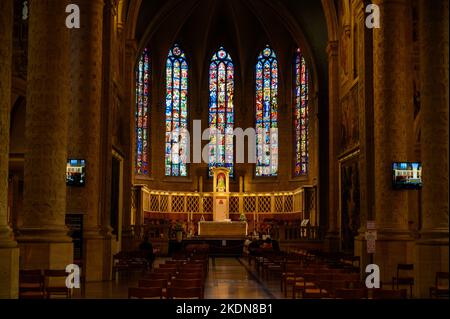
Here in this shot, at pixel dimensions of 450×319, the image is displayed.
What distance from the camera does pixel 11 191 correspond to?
27.6m

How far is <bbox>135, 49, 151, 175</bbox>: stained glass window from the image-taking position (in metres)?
47.8

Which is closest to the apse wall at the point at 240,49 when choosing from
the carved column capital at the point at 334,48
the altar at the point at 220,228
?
the altar at the point at 220,228

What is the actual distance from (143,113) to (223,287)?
96.1 feet

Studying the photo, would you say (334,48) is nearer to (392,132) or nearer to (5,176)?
(392,132)

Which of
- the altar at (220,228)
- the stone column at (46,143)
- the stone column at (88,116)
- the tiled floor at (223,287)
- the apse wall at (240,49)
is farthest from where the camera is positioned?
the apse wall at (240,49)

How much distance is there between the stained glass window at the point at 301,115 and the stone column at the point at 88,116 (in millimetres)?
26449

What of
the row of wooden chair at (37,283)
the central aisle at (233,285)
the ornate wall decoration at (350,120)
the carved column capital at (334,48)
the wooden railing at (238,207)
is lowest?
the central aisle at (233,285)

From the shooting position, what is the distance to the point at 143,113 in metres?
48.7

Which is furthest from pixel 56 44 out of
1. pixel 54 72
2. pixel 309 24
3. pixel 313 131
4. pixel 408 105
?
pixel 313 131

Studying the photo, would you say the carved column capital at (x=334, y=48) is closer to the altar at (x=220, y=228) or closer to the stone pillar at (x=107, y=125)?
the altar at (x=220, y=228)

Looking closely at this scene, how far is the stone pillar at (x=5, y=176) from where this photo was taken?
12.5 m

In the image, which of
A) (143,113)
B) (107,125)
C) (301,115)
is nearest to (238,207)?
(301,115)

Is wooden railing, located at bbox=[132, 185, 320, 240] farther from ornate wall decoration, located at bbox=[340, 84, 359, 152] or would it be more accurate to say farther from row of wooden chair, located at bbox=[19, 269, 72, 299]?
row of wooden chair, located at bbox=[19, 269, 72, 299]

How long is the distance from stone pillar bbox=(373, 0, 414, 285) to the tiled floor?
3.68 meters
